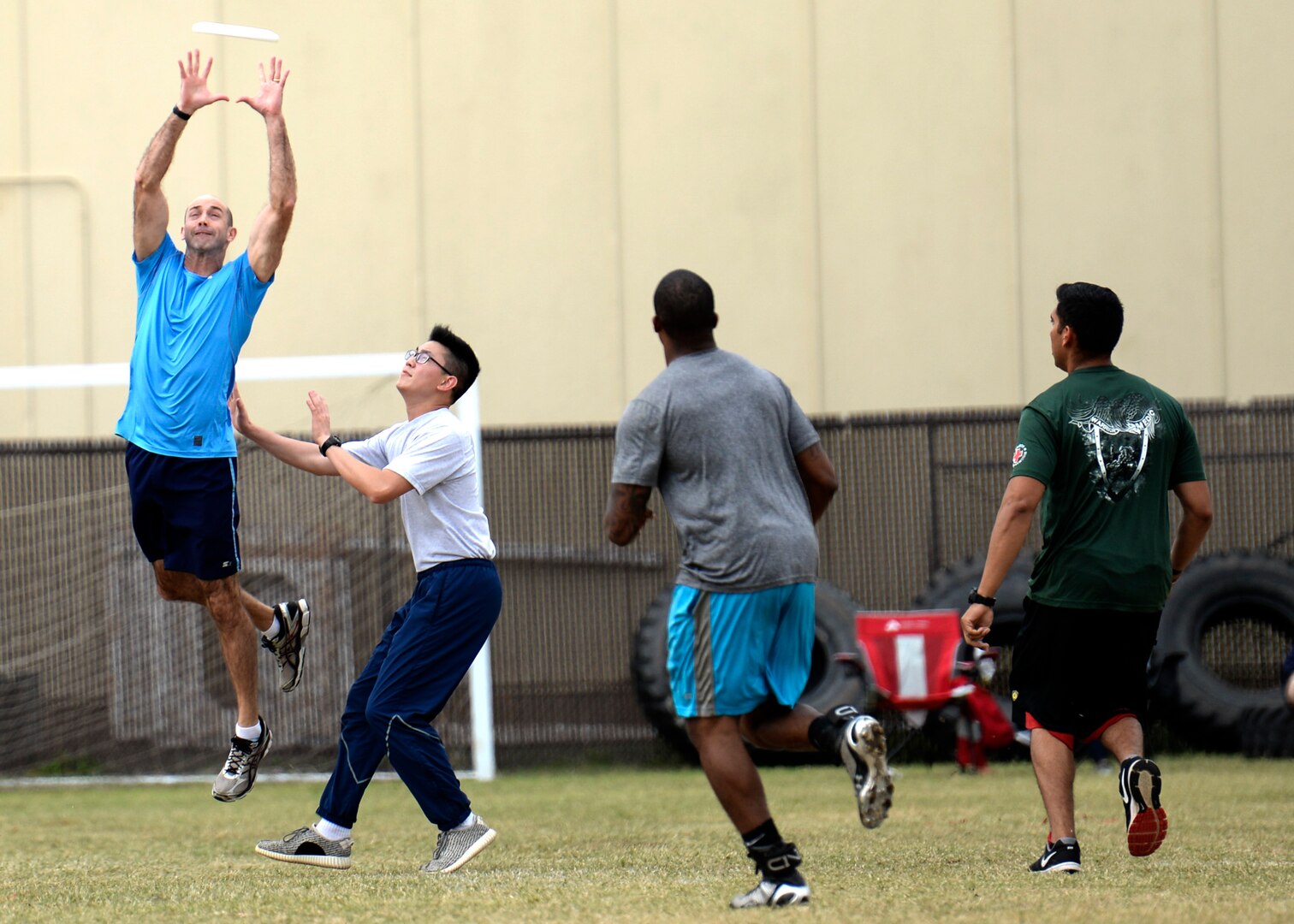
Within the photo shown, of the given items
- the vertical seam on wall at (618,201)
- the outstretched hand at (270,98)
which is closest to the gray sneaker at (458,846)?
the outstretched hand at (270,98)

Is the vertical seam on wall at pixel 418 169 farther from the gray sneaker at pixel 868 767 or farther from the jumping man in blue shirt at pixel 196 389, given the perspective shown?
the gray sneaker at pixel 868 767

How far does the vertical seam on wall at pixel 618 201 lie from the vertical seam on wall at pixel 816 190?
1.66 m

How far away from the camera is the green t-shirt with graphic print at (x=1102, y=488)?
549 centimetres

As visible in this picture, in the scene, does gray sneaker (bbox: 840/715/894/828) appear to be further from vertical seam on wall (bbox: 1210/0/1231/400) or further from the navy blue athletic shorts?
vertical seam on wall (bbox: 1210/0/1231/400)

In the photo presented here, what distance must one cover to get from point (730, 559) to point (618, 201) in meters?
9.58

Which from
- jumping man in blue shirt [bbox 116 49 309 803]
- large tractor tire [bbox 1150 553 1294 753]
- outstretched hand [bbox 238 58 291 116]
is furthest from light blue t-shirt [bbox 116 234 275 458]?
large tractor tire [bbox 1150 553 1294 753]

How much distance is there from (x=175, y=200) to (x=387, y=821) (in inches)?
296

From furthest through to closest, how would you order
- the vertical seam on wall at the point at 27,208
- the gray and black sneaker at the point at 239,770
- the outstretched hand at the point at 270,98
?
the vertical seam on wall at the point at 27,208 < the gray and black sneaker at the point at 239,770 < the outstretched hand at the point at 270,98

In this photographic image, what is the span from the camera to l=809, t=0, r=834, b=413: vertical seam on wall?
45.3 feet

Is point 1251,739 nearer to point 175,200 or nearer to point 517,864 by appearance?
point 517,864

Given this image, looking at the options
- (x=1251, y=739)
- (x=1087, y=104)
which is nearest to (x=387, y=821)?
(x=1251, y=739)

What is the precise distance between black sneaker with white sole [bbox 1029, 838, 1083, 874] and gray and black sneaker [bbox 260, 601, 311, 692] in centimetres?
313

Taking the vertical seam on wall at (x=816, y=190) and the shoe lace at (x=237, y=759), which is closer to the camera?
the shoe lace at (x=237, y=759)

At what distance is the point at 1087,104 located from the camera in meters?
13.8
